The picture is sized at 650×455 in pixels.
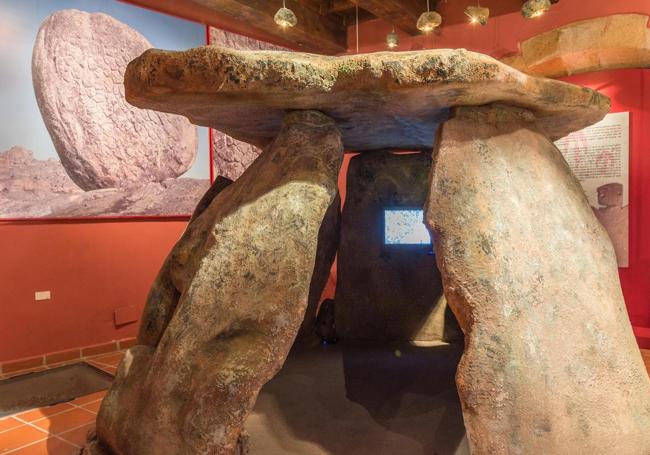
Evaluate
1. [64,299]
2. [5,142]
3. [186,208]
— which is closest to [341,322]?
[186,208]

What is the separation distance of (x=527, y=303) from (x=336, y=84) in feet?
3.80

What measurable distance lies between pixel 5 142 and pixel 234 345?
311cm

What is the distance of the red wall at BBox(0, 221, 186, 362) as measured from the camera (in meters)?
4.14

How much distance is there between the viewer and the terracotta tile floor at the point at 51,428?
2.86 m

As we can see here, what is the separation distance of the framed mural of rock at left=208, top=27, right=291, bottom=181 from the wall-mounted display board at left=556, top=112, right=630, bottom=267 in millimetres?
3221

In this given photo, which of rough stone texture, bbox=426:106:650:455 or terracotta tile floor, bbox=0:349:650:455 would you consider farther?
terracotta tile floor, bbox=0:349:650:455

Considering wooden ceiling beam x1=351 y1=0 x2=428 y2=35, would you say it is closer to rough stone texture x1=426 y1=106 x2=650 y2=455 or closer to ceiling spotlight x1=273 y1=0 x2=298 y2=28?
ceiling spotlight x1=273 y1=0 x2=298 y2=28

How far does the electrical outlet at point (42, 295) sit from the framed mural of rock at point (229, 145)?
1.88 metres

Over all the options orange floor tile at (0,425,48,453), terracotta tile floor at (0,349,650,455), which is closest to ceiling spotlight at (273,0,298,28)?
terracotta tile floor at (0,349,650,455)

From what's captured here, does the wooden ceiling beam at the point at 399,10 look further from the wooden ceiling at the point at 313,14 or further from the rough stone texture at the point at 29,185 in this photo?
the rough stone texture at the point at 29,185

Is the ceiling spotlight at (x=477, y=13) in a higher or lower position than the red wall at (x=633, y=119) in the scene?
higher

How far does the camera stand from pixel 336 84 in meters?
2.19

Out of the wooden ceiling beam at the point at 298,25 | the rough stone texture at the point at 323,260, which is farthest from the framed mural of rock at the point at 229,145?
the rough stone texture at the point at 323,260

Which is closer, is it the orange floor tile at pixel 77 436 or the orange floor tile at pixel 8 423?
the orange floor tile at pixel 77 436
